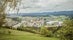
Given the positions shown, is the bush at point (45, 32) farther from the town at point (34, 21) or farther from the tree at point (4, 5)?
the tree at point (4, 5)

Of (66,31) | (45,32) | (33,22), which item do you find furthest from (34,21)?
(66,31)

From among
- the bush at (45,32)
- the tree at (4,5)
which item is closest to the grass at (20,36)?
the bush at (45,32)

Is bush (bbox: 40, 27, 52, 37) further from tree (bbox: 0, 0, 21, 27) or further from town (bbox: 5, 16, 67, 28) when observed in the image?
tree (bbox: 0, 0, 21, 27)

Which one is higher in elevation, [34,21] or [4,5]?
[4,5]

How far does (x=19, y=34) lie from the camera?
268cm

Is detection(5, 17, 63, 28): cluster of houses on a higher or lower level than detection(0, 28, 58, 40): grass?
higher

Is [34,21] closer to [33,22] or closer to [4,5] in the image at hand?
[33,22]

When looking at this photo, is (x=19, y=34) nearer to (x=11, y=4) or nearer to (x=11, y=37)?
(x=11, y=37)

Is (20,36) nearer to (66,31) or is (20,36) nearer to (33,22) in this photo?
(33,22)

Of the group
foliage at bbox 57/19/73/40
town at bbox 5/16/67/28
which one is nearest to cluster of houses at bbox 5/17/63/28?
town at bbox 5/16/67/28

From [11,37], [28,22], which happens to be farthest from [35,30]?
[11,37]

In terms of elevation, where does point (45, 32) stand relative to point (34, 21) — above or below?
below

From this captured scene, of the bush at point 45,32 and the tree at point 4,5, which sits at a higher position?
the tree at point 4,5

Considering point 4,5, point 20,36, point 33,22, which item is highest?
point 4,5
